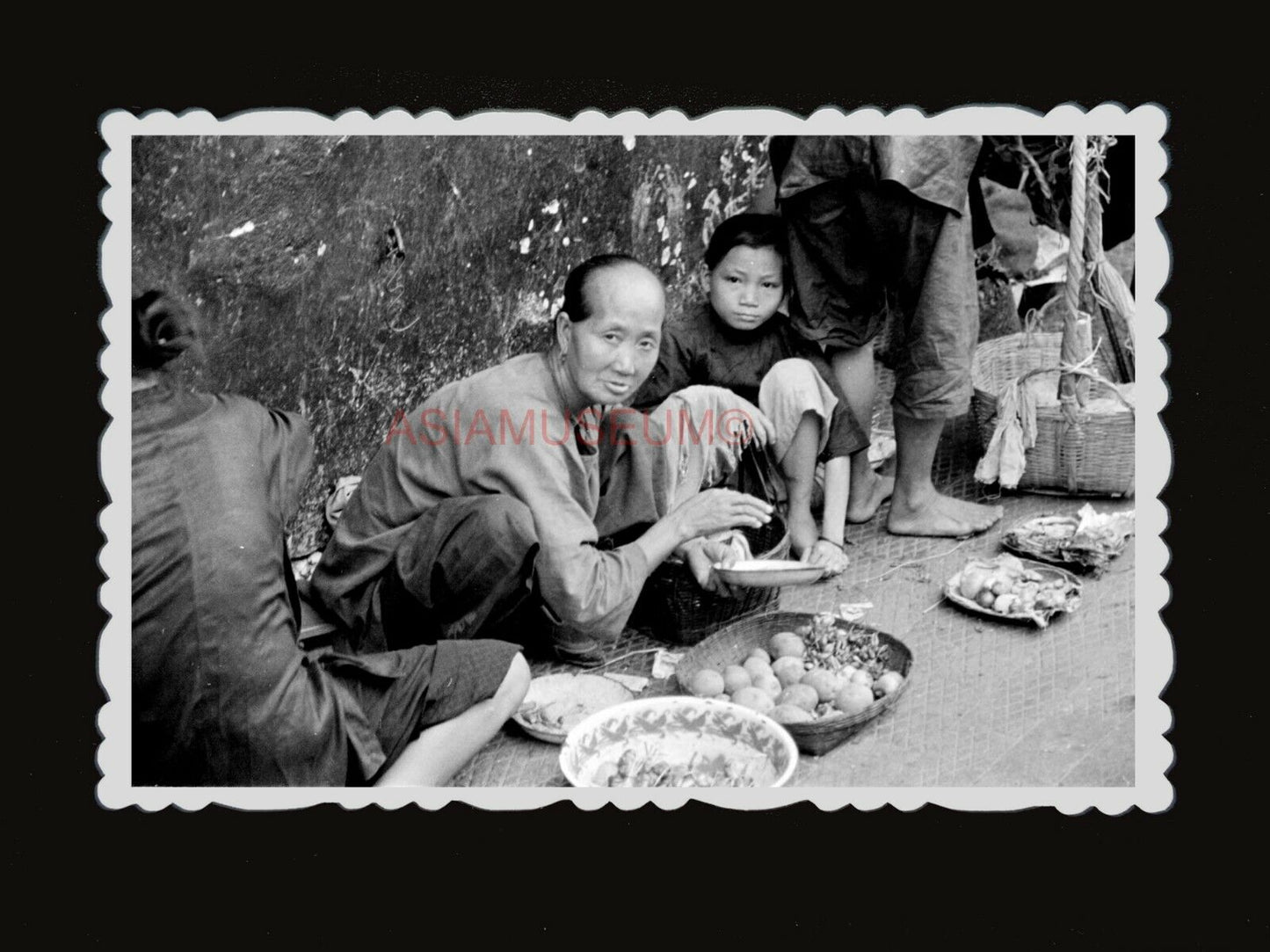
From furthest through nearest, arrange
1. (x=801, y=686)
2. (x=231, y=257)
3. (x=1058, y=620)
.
→ 1. (x=1058, y=620)
2. (x=801, y=686)
3. (x=231, y=257)

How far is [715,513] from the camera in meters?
3.81

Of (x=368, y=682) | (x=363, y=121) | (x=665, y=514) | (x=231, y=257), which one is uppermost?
(x=363, y=121)

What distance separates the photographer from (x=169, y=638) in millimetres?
3230

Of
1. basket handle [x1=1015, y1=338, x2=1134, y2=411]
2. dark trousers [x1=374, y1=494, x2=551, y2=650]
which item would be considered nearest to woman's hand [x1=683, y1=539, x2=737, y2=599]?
dark trousers [x1=374, y1=494, x2=551, y2=650]

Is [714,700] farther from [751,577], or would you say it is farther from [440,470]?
[440,470]

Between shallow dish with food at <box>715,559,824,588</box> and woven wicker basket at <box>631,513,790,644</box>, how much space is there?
3.1 inches

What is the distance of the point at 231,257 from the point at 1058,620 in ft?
8.25

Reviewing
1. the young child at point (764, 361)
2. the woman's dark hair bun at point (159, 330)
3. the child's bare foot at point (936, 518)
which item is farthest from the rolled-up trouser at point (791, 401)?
the woman's dark hair bun at point (159, 330)

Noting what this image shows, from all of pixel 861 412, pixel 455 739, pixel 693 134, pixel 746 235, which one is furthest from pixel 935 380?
pixel 455 739

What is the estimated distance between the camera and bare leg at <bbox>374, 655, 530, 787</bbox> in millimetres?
3404

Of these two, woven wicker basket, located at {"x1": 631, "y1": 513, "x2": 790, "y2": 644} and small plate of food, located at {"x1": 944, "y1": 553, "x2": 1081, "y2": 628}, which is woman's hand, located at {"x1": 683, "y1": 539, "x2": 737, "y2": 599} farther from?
small plate of food, located at {"x1": 944, "y1": 553, "x2": 1081, "y2": 628}

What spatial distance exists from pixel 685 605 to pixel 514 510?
637 mm

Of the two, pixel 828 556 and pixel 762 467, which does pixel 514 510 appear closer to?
pixel 762 467

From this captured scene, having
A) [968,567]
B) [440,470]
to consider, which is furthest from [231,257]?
[968,567]
